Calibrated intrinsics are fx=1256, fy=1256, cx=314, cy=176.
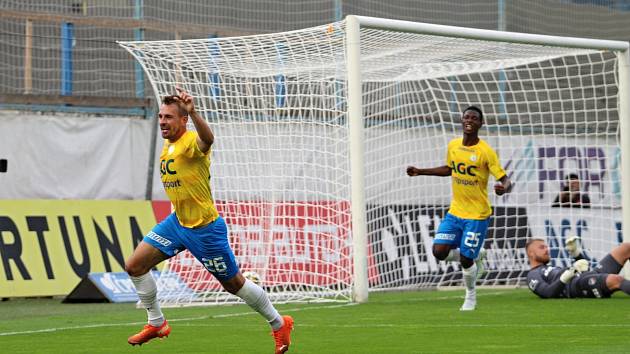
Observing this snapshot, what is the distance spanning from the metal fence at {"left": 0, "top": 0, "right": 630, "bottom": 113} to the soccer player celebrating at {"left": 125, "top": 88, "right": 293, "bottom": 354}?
32.2ft

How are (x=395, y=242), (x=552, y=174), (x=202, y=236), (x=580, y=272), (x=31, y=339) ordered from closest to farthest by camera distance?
1. (x=202, y=236)
2. (x=31, y=339)
3. (x=580, y=272)
4. (x=395, y=242)
5. (x=552, y=174)

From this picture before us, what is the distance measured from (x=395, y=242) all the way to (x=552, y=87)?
3.92 metres

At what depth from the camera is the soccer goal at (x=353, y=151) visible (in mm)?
15758

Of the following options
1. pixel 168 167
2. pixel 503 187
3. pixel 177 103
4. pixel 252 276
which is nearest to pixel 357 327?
pixel 168 167

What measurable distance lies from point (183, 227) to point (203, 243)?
236mm

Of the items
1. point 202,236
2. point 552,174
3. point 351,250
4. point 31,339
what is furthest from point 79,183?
point 202,236

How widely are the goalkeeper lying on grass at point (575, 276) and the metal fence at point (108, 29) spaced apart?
7.36 meters

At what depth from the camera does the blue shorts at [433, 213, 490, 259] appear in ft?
45.6

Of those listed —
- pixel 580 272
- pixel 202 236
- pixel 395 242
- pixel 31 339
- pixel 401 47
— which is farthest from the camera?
pixel 395 242

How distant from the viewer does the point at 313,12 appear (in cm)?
2167

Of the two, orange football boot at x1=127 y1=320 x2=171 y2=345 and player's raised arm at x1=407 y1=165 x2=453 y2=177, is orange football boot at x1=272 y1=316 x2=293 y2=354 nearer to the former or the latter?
orange football boot at x1=127 y1=320 x2=171 y2=345

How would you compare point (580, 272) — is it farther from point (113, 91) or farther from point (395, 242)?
point (113, 91)

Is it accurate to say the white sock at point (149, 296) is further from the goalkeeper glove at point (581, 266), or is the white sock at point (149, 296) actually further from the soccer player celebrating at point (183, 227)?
the goalkeeper glove at point (581, 266)

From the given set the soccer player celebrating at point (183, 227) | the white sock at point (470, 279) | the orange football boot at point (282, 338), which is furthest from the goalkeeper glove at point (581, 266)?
the orange football boot at point (282, 338)
